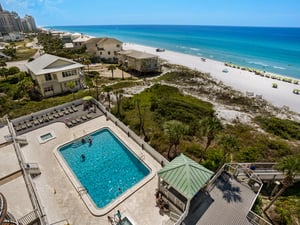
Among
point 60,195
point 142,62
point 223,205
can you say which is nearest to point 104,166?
point 60,195

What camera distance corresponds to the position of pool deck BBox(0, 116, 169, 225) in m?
11.7

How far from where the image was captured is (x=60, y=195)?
1319 cm

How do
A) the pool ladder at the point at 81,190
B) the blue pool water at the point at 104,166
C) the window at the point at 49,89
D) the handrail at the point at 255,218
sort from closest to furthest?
the handrail at the point at 255,218 → the pool ladder at the point at 81,190 → the blue pool water at the point at 104,166 → the window at the point at 49,89

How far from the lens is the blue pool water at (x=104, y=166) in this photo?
1444 cm

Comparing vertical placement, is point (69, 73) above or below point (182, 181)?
below

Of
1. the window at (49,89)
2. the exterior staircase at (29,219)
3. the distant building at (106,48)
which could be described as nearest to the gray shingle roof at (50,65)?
the window at (49,89)

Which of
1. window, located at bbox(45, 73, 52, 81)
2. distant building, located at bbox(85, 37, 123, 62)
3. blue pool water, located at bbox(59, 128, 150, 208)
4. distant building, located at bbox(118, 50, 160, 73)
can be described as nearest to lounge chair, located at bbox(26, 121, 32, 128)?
blue pool water, located at bbox(59, 128, 150, 208)

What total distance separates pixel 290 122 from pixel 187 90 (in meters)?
18.7

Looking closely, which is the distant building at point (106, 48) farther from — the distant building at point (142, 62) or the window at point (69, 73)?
the window at point (69, 73)

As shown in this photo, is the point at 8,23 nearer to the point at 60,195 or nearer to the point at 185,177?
the point at 60,195

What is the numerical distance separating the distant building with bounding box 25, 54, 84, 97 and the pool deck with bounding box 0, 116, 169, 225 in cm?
1487

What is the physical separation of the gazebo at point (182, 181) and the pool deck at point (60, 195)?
1351 millimetres

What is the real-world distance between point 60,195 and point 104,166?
177 inches

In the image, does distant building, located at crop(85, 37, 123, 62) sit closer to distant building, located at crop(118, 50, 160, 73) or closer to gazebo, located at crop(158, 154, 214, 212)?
distant building, located at crop(118, 50, 160, 73)
